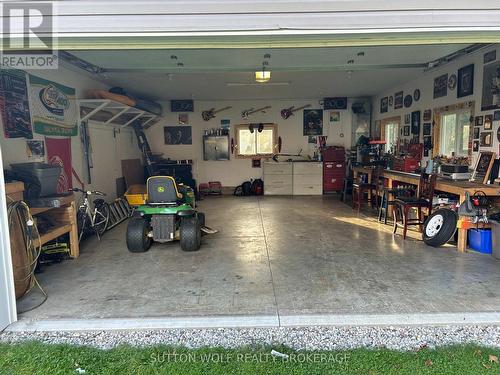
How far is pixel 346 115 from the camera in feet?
31.7

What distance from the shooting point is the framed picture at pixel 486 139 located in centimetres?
468

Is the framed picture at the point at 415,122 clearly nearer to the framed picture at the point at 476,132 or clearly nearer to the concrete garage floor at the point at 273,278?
the framed picture at the point at 476,132

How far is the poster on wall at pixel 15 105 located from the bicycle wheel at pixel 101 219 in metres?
1.58

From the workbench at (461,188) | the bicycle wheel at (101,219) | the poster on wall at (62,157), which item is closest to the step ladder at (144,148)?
the bicycle wheel at (101,219)

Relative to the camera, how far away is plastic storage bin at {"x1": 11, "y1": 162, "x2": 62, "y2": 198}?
3.69 meters

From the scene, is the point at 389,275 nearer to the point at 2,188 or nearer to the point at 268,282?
the point at 268,282

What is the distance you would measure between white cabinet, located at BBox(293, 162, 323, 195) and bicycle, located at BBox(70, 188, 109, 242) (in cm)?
515

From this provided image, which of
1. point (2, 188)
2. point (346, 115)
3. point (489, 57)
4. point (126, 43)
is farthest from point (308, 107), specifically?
point (2, 188)

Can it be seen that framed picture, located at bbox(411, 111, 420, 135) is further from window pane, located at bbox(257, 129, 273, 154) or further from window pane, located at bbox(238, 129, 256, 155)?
window pane, located at bbox(238, 129, 256, 155)

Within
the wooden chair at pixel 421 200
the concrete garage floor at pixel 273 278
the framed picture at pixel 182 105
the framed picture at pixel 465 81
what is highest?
the framed picture at pixel 182 105

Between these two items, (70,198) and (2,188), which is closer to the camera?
(2,188)

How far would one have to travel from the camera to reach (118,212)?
6.32 m

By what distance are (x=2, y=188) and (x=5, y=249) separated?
1.54 feet

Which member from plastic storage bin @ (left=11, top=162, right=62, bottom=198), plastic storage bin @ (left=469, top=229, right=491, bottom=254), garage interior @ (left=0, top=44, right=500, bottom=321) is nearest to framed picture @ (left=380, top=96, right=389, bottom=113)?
garage interior @ (left=0, top=44, right=500, bottom=321)
